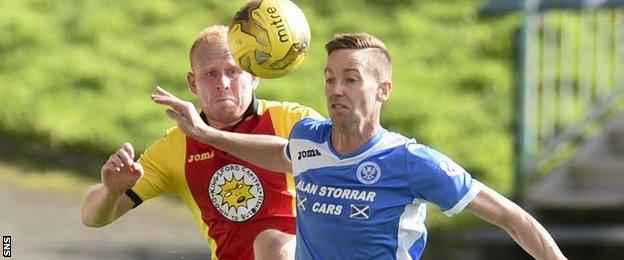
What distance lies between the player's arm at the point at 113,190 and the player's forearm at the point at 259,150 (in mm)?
385

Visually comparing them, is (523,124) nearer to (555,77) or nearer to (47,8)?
(555,77)

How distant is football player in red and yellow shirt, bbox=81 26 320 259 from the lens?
691 cm

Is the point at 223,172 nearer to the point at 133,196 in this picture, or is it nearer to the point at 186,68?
the point at 133,196

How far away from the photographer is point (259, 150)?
6613 mm

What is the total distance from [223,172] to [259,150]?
46cm

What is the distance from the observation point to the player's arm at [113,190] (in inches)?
251

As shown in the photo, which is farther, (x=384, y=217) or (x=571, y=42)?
(x=571, y=42)

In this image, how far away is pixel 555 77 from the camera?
14.2 metres

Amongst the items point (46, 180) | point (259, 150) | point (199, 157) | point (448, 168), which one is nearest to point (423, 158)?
point (448, 168)

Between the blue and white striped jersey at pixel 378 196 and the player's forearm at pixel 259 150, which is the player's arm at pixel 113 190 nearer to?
the player's forearm at pixel 259 150

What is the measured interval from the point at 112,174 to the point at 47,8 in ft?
31.0

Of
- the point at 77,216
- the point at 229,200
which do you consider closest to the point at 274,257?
the point at 229,200

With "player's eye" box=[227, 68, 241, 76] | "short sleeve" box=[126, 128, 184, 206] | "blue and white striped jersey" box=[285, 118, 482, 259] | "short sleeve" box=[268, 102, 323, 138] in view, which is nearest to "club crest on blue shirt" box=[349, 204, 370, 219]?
"blue and white striped jersey" box=[285, 118, 482, 259]

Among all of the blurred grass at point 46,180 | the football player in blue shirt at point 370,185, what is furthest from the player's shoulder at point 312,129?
the blurred grass at point 46,180
